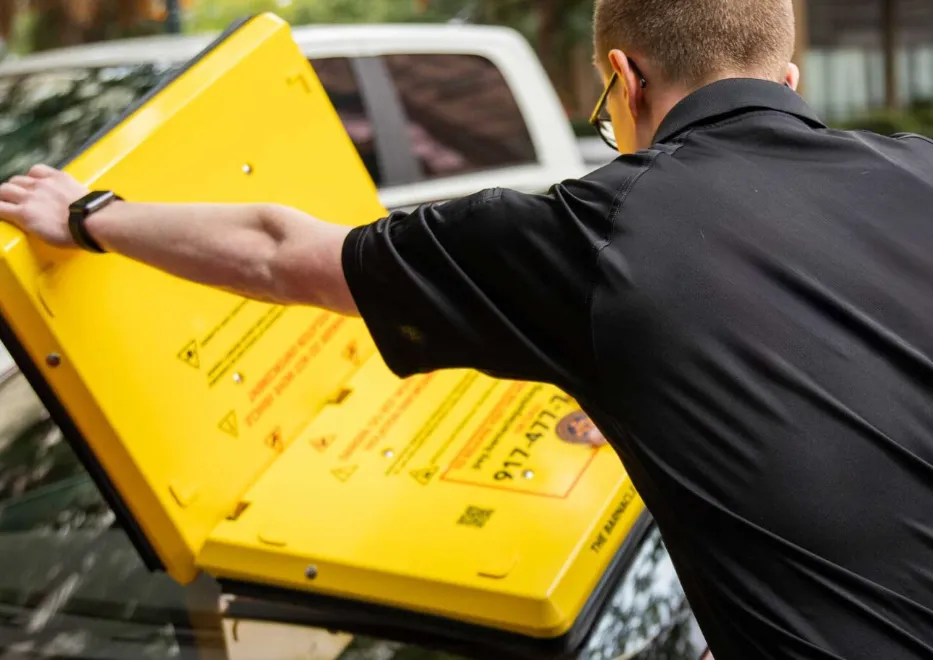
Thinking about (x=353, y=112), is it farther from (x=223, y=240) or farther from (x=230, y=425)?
(x=223, y=240)

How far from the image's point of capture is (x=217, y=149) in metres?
1.92

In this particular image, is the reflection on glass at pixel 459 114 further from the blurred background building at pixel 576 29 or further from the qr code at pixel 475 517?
the blurred background building at pixel 576 29

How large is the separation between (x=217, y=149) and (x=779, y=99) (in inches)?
37.2

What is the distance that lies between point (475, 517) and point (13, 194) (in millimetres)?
804

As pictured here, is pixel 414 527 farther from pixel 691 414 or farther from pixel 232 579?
pixel 691 414

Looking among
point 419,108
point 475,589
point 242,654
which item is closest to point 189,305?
point 242,654

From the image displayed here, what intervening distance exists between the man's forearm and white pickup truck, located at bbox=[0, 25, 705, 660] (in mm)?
316

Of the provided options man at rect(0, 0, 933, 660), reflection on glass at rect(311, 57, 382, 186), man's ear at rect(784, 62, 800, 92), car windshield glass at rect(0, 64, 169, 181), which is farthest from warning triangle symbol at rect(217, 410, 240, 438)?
reflection on glass at rect(311, 57, 382, 186)

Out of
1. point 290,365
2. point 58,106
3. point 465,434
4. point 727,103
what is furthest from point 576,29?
point 727,103

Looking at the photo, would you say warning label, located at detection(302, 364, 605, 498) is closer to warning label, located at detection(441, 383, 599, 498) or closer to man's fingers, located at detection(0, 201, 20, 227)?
warning label, located at detection(441, 383, 599, 498)

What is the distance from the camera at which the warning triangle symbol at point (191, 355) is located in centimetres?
183

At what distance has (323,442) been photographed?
6.36 ft

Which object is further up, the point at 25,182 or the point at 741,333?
the point at 25,182

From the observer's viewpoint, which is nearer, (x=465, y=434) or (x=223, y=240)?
(x=223, y=240)
